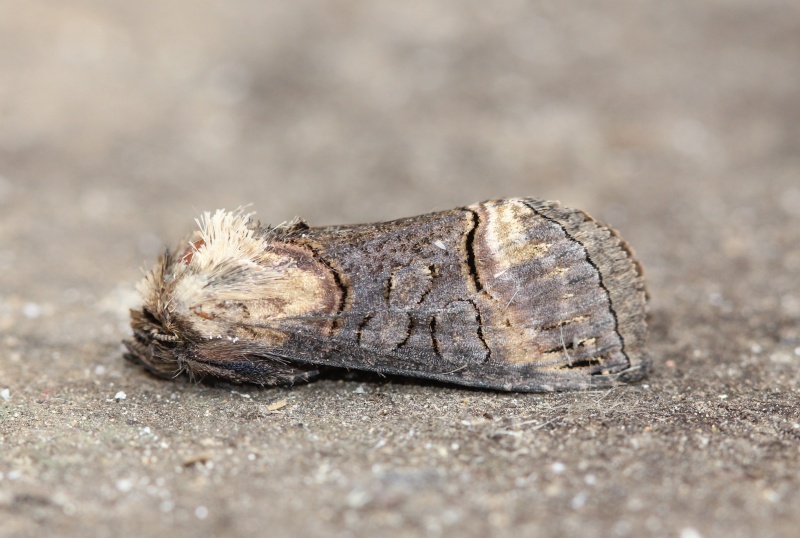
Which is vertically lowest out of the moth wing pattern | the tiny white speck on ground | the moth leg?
the tiny white speck on ground

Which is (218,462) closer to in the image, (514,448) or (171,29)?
(514,448)

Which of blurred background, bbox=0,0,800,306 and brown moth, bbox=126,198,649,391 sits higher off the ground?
blurred background, bbox=0,0,800,306

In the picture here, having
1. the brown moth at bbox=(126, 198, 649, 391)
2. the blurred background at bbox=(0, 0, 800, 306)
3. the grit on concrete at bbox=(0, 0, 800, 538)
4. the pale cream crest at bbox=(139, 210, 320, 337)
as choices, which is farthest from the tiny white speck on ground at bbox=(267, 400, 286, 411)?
the blurred background at bbox=(0, 0, 800, 306)

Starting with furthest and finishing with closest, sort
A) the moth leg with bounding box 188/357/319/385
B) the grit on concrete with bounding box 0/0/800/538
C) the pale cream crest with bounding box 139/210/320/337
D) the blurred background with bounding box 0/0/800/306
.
Answer: the blurred background with bounding box 0/0/800/306 < the moth leg with bounding box 188/357/319/385 < the pale cream crest with bounding box 139/210/320/337 < the grit on concrete with bounding box 0/0/800/538

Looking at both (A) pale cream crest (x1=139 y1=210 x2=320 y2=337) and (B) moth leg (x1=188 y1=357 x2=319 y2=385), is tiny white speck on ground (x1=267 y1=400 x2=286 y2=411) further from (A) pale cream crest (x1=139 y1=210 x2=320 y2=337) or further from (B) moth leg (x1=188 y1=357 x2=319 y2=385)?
(A) pale cream crest (x1=139 y1=210 x2=320 y2=337)

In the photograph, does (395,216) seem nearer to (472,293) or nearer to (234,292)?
(472,293)

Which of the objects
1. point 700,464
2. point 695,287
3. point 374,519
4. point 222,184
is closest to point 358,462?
point 374,519

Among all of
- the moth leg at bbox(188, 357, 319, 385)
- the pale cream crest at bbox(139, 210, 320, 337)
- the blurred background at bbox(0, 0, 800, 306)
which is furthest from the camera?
the blurred background at bbox(0, 0, 800, 306)

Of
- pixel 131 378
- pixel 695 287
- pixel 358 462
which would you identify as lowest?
pixel 358 462

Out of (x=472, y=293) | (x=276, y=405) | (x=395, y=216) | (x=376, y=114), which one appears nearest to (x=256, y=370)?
(x=276, y=405)
